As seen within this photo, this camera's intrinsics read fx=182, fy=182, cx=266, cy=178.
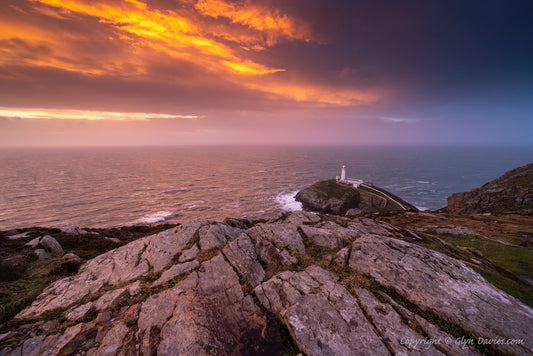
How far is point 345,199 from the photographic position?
75.0 metres

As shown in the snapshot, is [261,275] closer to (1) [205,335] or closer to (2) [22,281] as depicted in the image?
(1) [205,335]

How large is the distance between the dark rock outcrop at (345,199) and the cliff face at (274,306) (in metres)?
Answer: 60.7

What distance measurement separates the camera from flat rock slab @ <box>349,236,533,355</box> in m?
8.38

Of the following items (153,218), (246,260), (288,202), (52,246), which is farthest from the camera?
(288,202)

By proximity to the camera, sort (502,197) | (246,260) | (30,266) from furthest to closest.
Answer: (502,197)
(30,266)
(246,260)

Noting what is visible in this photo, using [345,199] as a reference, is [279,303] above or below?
above

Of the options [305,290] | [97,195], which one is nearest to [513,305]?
[305,290]

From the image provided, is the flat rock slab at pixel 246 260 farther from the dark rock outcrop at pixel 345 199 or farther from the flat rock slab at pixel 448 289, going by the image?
the dark rock outcrop at pixel 345 199

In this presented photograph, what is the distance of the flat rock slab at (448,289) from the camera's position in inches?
330

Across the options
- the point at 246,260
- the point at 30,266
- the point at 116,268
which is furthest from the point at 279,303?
the point at 30,266

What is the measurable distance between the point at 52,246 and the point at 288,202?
6563 cm

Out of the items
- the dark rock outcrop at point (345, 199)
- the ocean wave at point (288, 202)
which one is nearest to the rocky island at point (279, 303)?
the ocean wave at point (288, 202)

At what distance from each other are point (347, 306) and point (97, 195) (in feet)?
349

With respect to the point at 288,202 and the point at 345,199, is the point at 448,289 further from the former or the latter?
the point at 345,199
